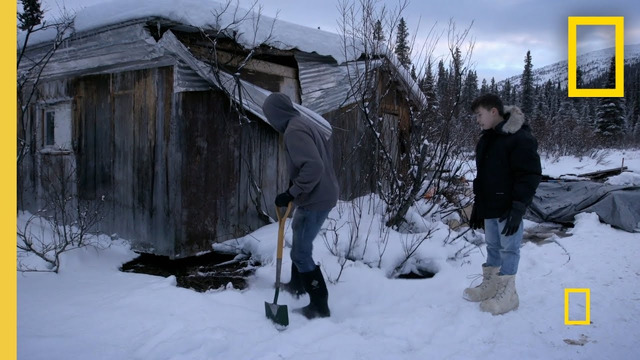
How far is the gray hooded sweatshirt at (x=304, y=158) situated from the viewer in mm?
2799

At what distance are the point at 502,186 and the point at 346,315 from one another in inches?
64.4

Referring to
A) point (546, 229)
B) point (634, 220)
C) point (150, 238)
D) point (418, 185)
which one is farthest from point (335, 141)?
point (634, 220)

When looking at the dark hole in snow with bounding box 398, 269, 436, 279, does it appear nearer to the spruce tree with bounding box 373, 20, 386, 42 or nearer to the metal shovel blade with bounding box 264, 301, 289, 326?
the metal shovel blade with bounding box 264, 301, 289, 326

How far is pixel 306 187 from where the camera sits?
9.20ft

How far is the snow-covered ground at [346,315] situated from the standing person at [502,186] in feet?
0.77

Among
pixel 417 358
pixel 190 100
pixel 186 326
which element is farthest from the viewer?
pixel 190 100

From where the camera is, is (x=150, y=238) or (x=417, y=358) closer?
(x=417, y=358)

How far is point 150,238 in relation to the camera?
4746 millimetres

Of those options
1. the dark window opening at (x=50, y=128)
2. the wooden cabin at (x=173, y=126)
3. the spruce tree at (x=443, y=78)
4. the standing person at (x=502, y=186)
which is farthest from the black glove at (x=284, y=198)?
the dark window opening at (x=50, y=128)

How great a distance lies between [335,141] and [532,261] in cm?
336

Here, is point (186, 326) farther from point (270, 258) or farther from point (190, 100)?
point (190, 100)

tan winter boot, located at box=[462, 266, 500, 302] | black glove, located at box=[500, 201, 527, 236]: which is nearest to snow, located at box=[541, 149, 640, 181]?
tan winter boot, located at box=[462, 266, 500, 302]

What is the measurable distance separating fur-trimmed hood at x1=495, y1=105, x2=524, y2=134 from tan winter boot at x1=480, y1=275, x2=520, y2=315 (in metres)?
1.18

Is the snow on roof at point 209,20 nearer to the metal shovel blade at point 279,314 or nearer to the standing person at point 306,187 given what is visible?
the standing person at point 306,187
